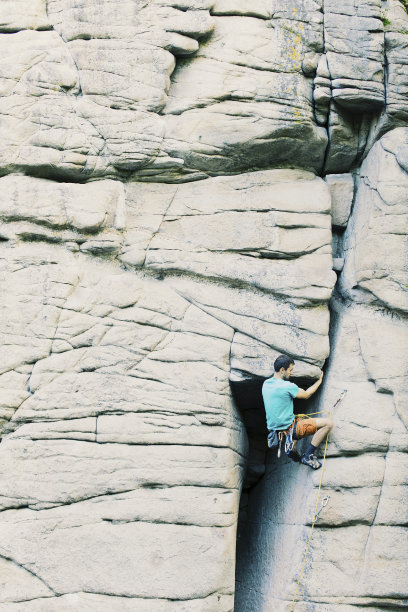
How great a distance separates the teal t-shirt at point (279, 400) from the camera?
9.58 metres

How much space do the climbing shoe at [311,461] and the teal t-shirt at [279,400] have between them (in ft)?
1.69

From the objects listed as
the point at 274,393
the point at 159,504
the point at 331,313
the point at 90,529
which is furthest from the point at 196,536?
the point at 331,313

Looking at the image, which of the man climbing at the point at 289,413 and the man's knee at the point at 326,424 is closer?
the man climbing at the point at 289,413

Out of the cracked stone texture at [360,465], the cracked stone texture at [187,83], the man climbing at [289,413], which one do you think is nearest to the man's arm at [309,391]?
the man climbing at [289,413]

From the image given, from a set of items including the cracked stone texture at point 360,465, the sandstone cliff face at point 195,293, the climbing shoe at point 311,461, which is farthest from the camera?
the climbing shoe at point 311,461

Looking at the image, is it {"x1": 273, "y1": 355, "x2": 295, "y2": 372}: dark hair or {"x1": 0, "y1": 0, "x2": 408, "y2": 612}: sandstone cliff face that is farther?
{"x1": 273, "y1": 355, "x2": 295, "y2": 372}: dark hair

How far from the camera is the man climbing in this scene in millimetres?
9594

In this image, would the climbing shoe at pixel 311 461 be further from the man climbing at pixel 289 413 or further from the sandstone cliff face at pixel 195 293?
the sandstone cliff face at pixel 195 293

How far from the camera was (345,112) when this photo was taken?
35.4ft

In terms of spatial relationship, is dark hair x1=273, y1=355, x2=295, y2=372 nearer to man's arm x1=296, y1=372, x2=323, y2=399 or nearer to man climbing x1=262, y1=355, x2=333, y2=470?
man climbing x1=262, y1=355, x2=333, y2=470

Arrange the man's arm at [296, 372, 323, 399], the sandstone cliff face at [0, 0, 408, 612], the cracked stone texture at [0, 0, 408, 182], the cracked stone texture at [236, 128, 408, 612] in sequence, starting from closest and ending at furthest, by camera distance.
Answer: the sandstone cliff face at [0, 0, 408, 612]
the cracked stone texture at [236, 128, 408, 612]
the man's arm at [296, 372, 323, 399]
the cracked stone texture at [0, 0, 408, 182]

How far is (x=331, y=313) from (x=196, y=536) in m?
3.72

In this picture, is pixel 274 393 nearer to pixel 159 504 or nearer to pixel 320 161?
pixel 159 504

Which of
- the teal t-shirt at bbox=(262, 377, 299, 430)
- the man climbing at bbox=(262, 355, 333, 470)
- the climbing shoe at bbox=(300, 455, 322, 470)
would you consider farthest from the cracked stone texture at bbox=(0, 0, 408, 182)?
the climbing shoe at bbox=(300, 455, 322, 470)
